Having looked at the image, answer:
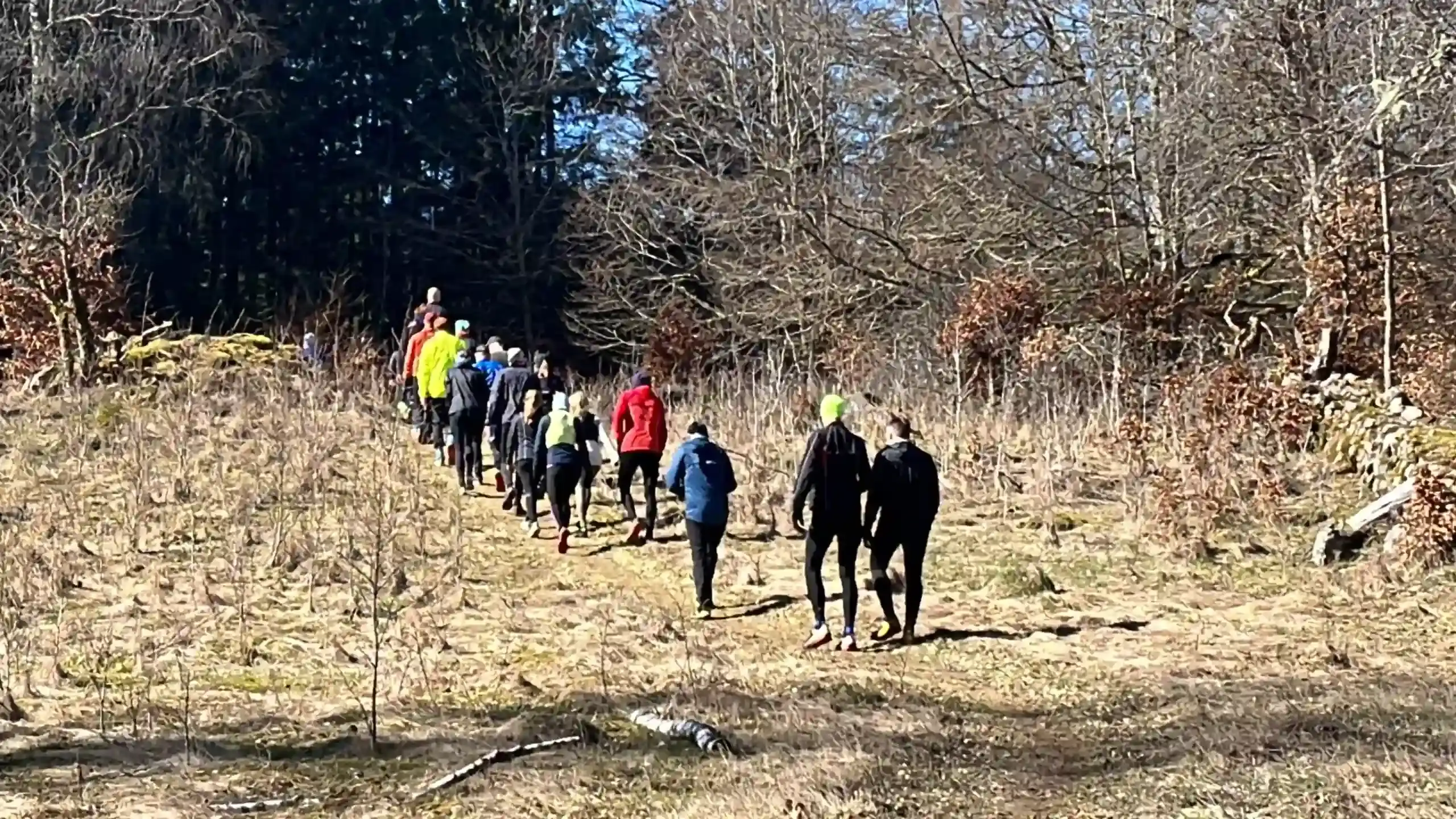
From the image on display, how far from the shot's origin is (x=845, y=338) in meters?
23.5

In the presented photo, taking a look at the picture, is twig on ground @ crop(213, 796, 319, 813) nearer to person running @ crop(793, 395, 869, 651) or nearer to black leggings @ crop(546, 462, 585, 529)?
person running @ crop(793, 395, 869, 651)

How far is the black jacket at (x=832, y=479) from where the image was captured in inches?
373

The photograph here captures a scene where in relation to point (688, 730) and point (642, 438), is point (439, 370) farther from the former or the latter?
point (688, 730)

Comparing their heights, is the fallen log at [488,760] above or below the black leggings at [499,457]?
below

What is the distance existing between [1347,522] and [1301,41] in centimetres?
574

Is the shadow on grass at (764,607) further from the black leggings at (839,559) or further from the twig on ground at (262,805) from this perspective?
the twig on ground at (262,805)

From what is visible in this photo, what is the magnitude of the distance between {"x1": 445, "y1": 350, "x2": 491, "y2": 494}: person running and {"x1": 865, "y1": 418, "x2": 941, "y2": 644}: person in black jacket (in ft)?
19.3

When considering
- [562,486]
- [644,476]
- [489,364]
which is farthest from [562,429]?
[489,364]

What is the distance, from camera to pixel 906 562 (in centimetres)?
966

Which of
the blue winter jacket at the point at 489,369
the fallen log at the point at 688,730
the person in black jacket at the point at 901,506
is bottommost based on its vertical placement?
the fallen log at the point at 688,730

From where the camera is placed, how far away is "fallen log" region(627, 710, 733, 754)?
708 cm

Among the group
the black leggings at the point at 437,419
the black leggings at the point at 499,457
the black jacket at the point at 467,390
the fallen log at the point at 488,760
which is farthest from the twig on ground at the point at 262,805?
the black leggings at the point at 437,419

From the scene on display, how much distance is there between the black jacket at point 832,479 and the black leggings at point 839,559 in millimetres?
47

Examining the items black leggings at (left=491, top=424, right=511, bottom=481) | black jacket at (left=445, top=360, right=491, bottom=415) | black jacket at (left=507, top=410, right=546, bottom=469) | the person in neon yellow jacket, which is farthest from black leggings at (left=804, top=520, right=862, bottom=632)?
the person in neon yellow jacket
